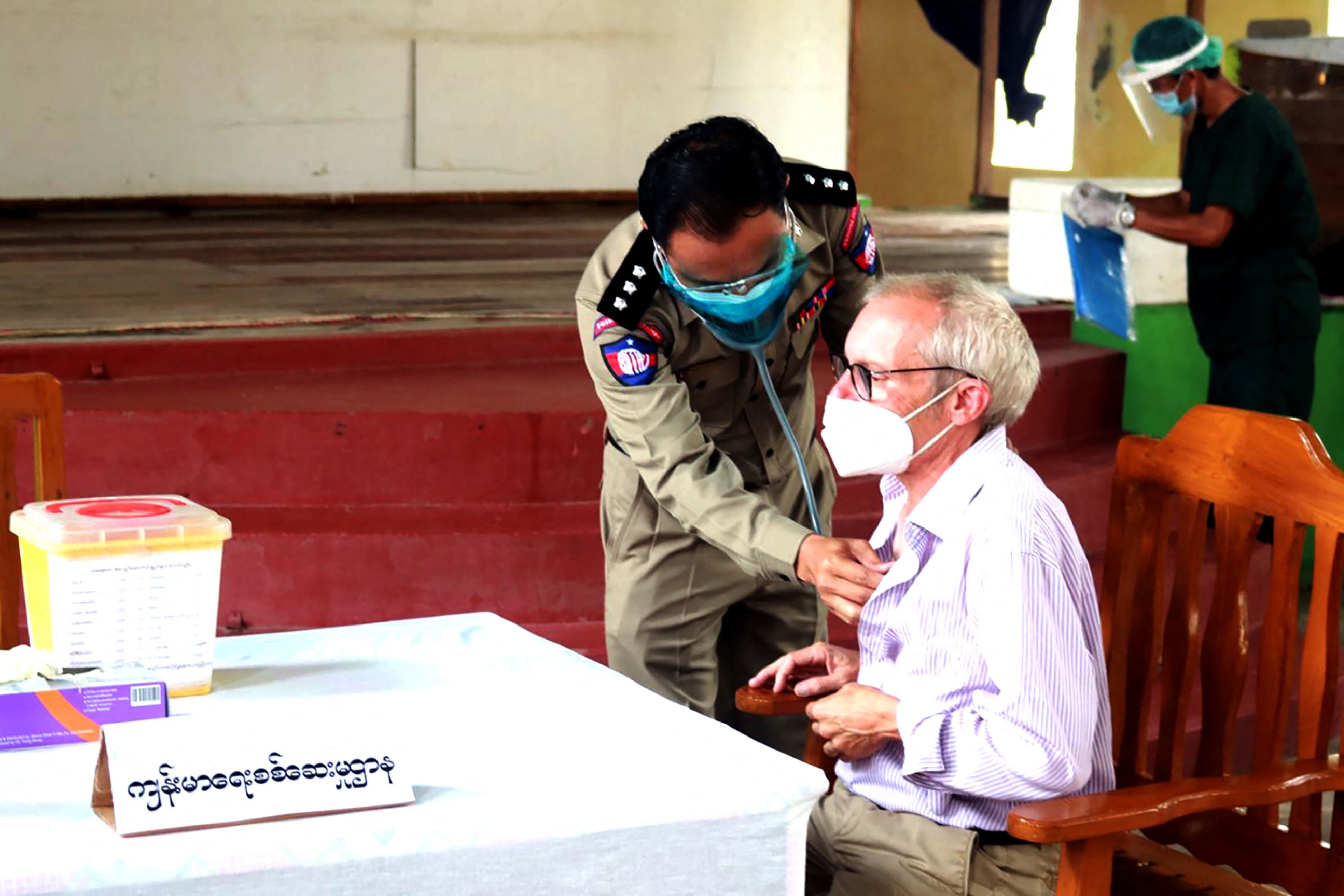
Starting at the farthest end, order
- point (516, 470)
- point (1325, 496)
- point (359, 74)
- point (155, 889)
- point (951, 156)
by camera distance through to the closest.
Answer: point (951, 156)
point (359, 74)
point (516, 470)
point (1325, 496)
point (155, 889)

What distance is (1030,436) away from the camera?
4.66m

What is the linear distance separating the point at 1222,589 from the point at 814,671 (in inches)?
20.0

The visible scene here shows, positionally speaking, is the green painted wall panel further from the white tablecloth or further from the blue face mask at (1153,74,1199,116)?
the white tablecloth

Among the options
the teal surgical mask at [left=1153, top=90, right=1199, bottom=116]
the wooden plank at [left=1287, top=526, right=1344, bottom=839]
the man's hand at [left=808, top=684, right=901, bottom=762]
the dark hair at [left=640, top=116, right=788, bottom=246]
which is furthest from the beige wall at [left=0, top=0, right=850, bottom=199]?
the wooden plank at [left=1287, top=526, right=1344, bottom=839]

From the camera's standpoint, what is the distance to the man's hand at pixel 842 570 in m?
1.98

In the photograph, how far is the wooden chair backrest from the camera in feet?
6.33

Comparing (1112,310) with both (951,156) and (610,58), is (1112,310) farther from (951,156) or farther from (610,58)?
(951,156)

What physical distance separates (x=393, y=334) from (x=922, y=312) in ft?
9.61

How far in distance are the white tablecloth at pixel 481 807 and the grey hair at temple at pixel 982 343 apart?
51 centimetres

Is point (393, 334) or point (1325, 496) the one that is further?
point (393, 334)

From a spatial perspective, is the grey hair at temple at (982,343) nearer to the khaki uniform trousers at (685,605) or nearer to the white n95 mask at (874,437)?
the white n95 mask at (874,437)

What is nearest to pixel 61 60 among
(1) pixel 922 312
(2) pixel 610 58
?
(2) pixel 610 58

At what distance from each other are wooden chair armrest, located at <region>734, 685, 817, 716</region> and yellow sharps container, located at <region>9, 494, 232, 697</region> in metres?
0.67

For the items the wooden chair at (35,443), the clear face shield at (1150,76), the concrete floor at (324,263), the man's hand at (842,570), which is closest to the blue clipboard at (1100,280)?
the clear face shield at (1150,76)
